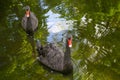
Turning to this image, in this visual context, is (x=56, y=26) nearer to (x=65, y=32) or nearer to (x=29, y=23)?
(x=65, y=32)

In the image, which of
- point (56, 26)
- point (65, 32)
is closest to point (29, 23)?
point (56, 26)

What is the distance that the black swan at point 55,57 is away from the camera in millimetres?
10977

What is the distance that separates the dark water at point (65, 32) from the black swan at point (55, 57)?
0.27 m

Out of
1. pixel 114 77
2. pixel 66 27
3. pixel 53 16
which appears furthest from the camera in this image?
pixel 53 16

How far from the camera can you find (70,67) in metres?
11.0

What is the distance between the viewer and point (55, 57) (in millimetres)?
11531

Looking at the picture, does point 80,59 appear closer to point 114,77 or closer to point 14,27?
point 114,77

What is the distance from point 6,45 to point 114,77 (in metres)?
5.02

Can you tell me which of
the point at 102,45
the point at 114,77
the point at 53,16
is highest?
the point at 53,16

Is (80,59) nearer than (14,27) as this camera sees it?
Yes

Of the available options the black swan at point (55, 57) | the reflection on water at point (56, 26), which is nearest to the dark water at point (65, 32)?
the reflection on water at point (56, 26)

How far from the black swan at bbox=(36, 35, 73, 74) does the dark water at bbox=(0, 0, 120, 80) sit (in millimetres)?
266

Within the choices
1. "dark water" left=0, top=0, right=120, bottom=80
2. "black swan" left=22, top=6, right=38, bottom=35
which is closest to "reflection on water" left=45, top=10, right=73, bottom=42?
"dark water" left=0, top=0, right=120, bottom=80

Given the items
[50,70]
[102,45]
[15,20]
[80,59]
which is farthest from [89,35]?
[15,20]
